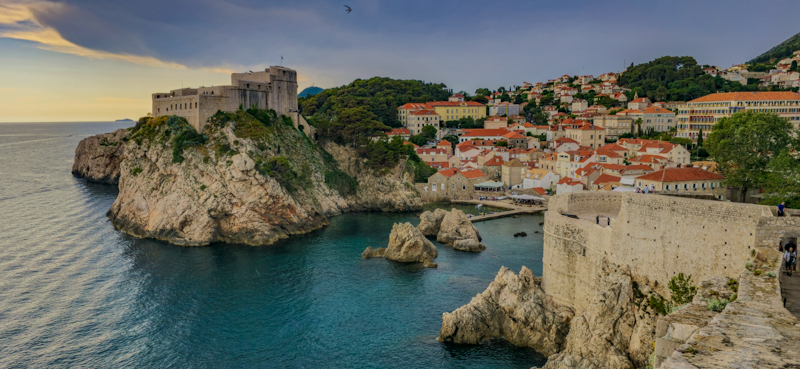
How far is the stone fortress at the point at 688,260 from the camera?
257 inches

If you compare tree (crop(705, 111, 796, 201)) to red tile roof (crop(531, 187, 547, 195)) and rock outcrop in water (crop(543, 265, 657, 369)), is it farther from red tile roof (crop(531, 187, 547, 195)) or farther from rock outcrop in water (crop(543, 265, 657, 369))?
red tile roof (crop(531, 187, 547, 195))

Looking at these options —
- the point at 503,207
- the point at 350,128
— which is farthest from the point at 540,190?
the point at 350,128

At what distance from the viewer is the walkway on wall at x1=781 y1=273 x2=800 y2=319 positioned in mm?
8367

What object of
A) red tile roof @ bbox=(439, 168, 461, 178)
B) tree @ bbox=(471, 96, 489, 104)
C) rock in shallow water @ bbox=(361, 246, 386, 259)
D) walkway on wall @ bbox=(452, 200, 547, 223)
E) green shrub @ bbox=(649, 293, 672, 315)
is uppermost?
tree @ bbox=(471, 96, 489, 104)

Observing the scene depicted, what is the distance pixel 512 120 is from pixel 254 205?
6179cm

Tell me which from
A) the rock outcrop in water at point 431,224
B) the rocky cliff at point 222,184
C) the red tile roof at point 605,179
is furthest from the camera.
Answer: the red tile roof at point 605,179

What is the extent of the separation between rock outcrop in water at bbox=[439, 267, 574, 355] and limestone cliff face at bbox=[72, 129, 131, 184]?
55.9 m

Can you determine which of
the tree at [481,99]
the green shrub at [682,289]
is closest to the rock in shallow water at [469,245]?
the green shrub at [682,289]

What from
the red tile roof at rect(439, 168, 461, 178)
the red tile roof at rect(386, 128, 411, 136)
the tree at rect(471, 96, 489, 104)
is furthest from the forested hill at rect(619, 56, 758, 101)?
the red tile roof at rect(439, 168, 461, 178)

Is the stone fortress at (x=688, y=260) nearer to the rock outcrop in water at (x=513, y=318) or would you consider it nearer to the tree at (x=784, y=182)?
the rock outcrop in water at (x=513, y=318)

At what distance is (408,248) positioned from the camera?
30.3m

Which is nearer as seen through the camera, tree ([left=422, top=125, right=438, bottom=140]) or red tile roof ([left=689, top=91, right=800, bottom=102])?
red tile roof ([left=689, top=91, right=800, bottom=102])

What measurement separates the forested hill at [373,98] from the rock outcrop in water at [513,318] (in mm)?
Result: 49594

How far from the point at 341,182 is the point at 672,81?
7304 centimetres
